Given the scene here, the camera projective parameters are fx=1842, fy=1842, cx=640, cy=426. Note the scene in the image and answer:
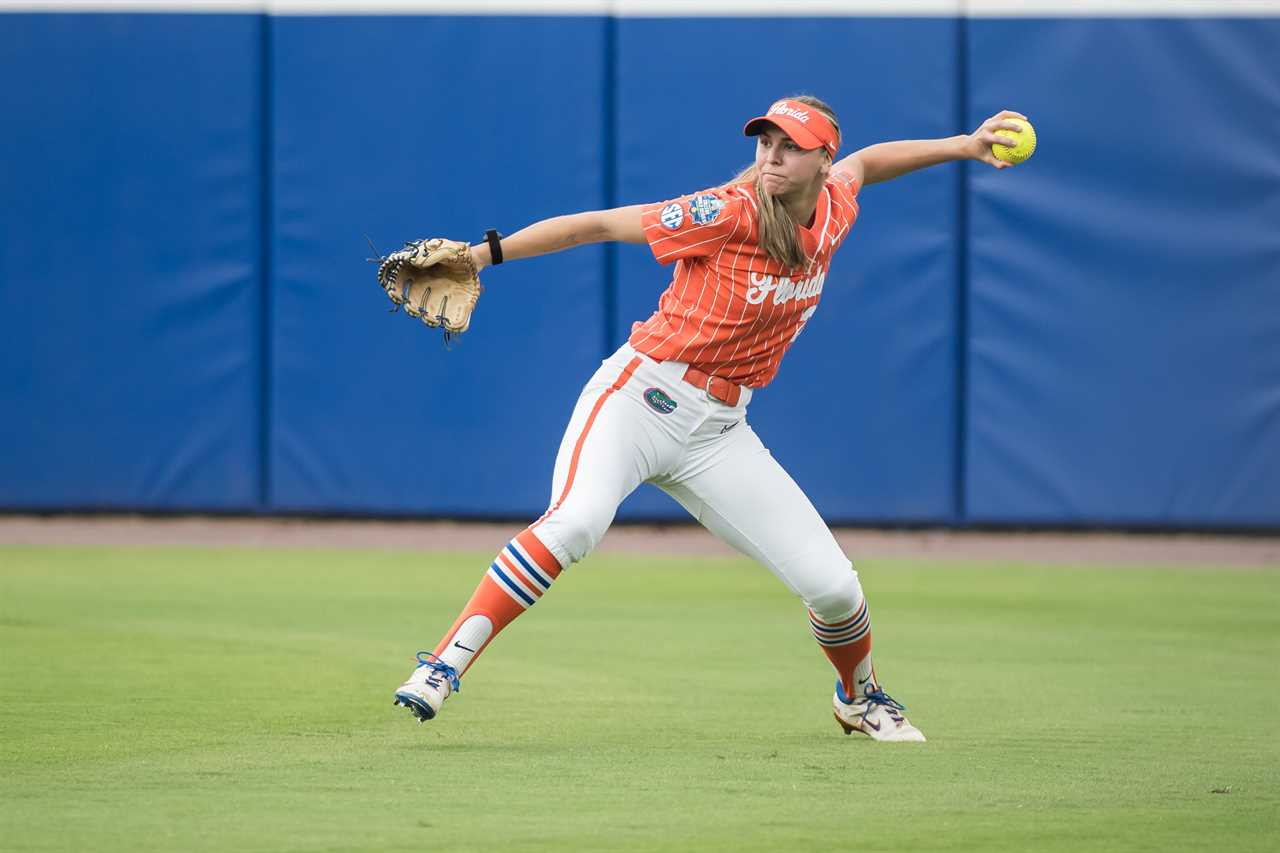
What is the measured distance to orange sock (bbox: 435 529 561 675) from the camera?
5.51m

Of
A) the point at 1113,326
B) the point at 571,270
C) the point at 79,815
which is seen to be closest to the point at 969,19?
the point at 1113,326

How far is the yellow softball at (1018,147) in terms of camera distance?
20.2 feet

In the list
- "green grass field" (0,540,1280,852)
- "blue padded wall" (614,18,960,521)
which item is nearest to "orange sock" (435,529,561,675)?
"green grass field" (0,540,1280,852)

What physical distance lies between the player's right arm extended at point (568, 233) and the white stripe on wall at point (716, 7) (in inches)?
285

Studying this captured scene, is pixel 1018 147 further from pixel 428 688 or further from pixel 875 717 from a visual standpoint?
pixel 428 688

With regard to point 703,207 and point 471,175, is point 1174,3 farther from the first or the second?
point 703,207

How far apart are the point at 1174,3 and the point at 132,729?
9.24m

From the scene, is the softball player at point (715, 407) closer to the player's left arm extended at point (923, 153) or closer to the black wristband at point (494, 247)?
the black wristband at point (494, 247)

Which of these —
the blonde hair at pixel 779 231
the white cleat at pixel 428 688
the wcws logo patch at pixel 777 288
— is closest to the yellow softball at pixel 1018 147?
the blonde hair at pixel 779 231

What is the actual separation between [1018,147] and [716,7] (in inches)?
266

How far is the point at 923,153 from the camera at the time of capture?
626cm

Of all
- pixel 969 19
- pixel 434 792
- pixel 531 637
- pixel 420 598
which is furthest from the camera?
pixel 969 19

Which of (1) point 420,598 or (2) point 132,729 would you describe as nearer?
(2) point 132,729

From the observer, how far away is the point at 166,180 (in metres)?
12.7
